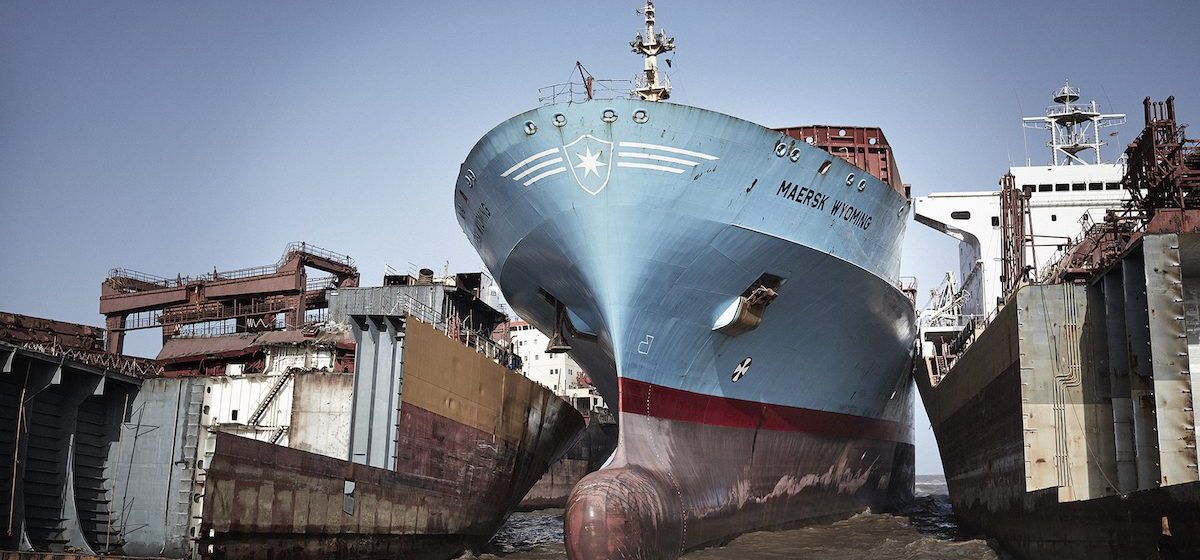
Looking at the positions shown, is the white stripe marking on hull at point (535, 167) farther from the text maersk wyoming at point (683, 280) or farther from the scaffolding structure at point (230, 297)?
the scaffolding structure at point (230, 297)

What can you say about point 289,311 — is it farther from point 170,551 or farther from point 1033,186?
point 1033,186

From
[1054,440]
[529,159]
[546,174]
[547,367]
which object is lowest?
[1054,440]

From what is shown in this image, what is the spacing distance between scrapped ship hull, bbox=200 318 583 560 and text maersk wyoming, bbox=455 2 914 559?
81.1 inches

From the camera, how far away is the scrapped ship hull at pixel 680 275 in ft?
40.9

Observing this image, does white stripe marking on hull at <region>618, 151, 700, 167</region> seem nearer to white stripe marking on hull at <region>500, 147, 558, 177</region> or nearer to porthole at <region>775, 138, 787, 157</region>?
white stripe marking on hull at <region>500, 147, 558, 177</region>

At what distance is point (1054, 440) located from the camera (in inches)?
447

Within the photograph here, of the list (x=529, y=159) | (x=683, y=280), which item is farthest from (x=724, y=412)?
(x=529, y=159)

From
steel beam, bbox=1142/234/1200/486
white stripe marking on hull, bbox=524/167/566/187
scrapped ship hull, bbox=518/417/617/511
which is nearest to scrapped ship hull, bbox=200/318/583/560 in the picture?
white stripe marking on hull, bbox=524/167/566/187

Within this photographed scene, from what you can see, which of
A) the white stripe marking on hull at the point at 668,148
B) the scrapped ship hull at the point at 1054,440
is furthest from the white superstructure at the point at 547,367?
the white stripe marking on hull at the point at 668,148

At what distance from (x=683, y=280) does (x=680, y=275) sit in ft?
0.31

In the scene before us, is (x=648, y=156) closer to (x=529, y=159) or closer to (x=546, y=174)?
(x=546, y=174)

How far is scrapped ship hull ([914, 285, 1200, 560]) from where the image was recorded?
8.89 m

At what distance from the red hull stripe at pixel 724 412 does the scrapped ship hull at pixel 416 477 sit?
11.1 ft

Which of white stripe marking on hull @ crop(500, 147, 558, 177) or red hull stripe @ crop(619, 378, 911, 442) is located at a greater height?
white stripe marking on hull @ crop(500, 147, 558, 177)
